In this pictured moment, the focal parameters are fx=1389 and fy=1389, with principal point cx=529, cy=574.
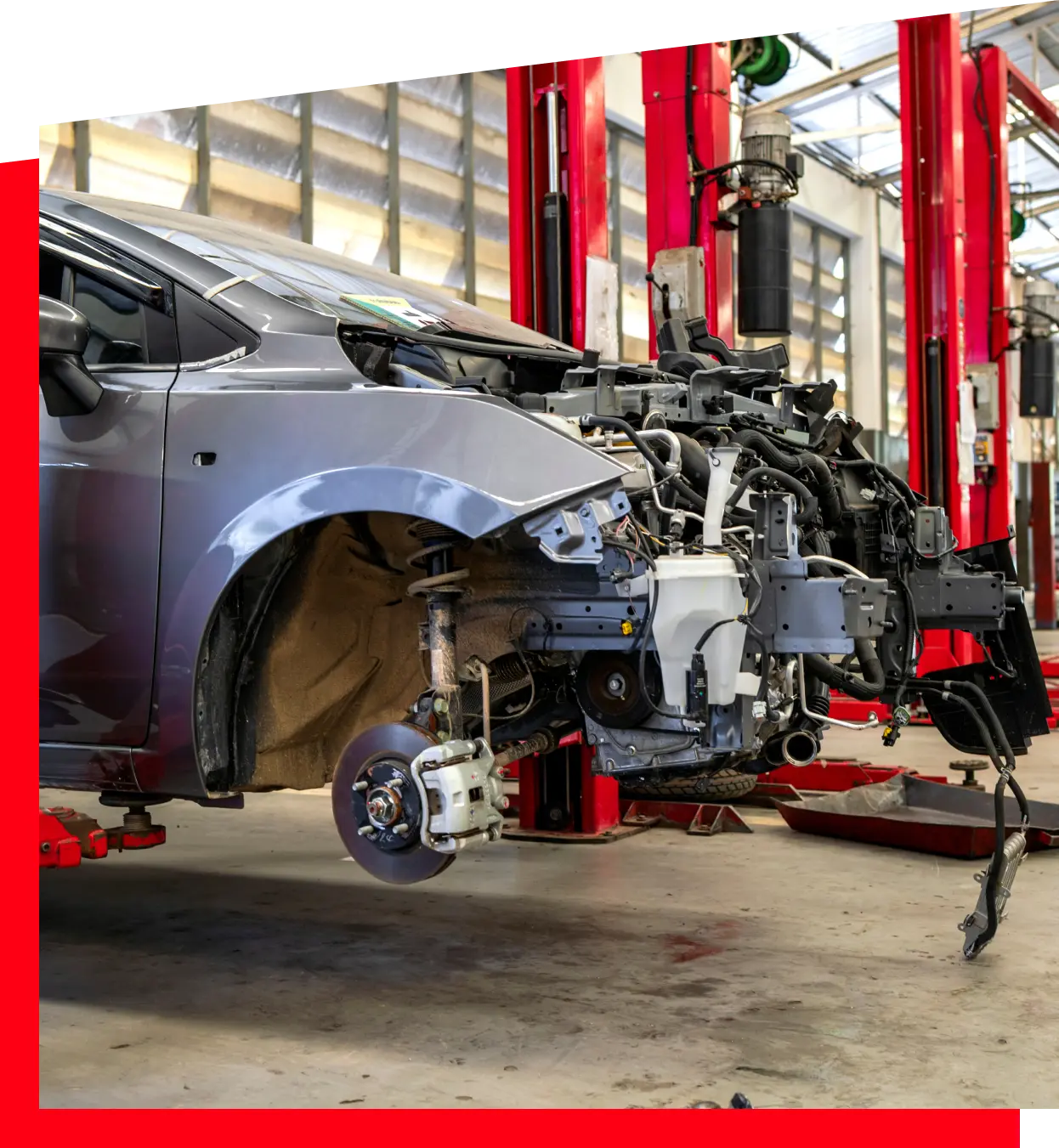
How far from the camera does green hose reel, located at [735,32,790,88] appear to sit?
9172mm

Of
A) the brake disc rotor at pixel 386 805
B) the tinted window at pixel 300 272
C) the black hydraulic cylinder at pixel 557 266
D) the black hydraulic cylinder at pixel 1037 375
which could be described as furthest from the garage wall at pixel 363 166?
the brake disc rotor at pixel 386 805

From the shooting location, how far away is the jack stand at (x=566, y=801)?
5125 mm

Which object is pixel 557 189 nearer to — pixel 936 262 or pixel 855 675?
pixel 855 675

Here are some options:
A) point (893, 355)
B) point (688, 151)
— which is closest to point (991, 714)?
point (688, 151)

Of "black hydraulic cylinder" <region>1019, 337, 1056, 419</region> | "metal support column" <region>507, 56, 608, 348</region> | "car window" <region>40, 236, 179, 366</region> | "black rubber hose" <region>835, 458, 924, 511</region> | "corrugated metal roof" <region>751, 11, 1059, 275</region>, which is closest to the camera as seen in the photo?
"car window" <region>40, 236, 179, 366</region>

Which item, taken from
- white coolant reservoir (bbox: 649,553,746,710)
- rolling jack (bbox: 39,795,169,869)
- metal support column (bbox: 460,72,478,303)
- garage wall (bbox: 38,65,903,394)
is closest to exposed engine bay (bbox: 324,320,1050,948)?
white coolant reservoir (bbox: 649,553,746,710)

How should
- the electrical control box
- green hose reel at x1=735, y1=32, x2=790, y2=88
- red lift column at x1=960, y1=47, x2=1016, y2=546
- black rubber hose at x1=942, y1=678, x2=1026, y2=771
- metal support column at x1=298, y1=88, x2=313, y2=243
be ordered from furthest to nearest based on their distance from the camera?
metal support column at x1=298, y1=88, x2=313, y2=243, red lift column at x1=960, y1=47, x2=1016, y2=546, green hose reel at x1=735, y1=32, x2=790, y2=88, the electrical control box, black rubber hose at x1=942, y1=678, x2=1026, y2=771

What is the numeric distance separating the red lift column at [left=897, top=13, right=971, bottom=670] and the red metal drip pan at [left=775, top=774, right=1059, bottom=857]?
3.46m

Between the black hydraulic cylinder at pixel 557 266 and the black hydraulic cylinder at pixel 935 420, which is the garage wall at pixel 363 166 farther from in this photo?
the black hydraulic cylinder at pixel 557 266

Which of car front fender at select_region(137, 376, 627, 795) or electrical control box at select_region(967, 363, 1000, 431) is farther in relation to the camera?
electrical control box at select_region(967, 363, 1000, 431)

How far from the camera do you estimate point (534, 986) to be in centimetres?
325

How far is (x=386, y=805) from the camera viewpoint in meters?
2.79

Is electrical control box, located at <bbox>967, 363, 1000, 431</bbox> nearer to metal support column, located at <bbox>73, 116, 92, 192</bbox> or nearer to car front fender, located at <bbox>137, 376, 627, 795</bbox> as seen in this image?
metal support column, located at <bbox>73, 116, 92, 192</bbox>
